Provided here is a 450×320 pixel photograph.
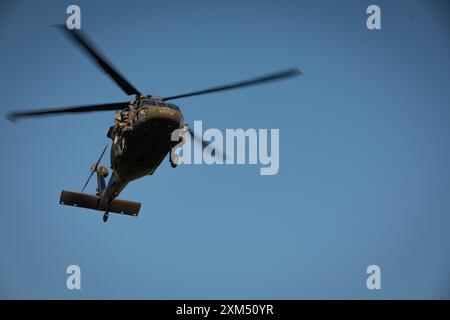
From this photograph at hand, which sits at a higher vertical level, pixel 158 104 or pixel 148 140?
pixel 158 104

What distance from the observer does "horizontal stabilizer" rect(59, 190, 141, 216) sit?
117ft

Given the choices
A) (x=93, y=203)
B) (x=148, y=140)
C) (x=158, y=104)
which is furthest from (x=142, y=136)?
(x=93, y=203)

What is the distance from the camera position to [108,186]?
35219 mm

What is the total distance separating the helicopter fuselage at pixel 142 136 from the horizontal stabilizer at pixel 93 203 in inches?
143

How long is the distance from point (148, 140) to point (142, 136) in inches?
11.1

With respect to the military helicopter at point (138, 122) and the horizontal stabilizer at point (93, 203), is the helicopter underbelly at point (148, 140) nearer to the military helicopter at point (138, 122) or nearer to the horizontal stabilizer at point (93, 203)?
the military helicopter at point (138, 122)

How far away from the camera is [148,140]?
99.3 feet

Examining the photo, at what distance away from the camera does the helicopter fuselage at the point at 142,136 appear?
97.8ft

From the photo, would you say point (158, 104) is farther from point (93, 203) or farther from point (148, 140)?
point (93, 203)

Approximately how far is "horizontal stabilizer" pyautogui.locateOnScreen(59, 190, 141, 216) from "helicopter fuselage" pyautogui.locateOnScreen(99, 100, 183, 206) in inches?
143

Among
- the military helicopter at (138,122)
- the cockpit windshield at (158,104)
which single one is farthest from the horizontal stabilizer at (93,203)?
the cockpit windshield at (158,104)

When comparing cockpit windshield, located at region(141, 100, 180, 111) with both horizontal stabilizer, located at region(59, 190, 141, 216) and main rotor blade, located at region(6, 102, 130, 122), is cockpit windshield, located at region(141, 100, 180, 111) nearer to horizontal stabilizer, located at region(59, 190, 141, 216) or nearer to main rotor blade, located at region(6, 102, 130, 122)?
main rotor blade, located at region(6, 102, 130, 122)
